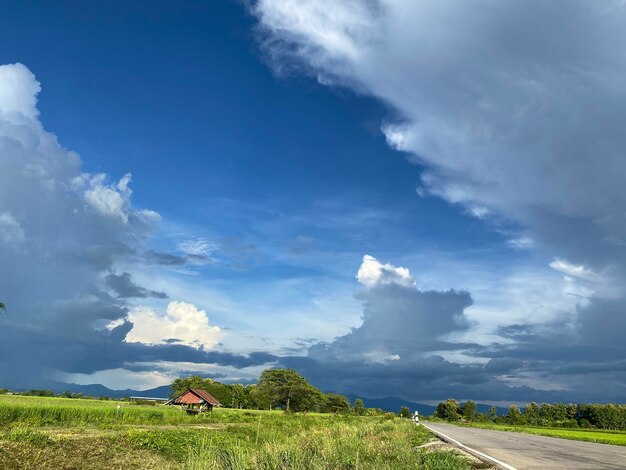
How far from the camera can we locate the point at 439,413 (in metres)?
187

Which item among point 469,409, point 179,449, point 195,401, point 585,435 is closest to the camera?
point 179,449

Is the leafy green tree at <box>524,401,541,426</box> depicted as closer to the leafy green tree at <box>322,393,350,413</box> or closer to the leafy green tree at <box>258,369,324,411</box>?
the leafy green tree at <box>322,393,350,413</box>

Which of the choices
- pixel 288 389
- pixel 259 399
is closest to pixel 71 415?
pixel 288 389

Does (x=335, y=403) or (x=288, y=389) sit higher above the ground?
(x=288, y=389)

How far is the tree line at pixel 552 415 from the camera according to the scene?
417 feet

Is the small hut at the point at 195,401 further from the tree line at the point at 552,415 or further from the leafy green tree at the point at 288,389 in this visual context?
the tree line at the point at 552,415

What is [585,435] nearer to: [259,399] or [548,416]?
[259,399]

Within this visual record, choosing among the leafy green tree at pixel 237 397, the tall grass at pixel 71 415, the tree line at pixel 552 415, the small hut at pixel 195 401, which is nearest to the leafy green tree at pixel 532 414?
the tree line at pixel 552 415

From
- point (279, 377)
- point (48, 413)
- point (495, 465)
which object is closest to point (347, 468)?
point (495, 465)

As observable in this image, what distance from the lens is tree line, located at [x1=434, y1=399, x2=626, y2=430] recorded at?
127250mm

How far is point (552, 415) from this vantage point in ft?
502

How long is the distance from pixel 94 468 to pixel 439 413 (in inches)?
7368

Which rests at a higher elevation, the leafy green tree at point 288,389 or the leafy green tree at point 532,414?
the leafy green tree at point 288,389

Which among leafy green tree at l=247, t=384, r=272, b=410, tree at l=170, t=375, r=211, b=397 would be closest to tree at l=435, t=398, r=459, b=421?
leafy green tree at l=247, t=384, r=272, b=410
